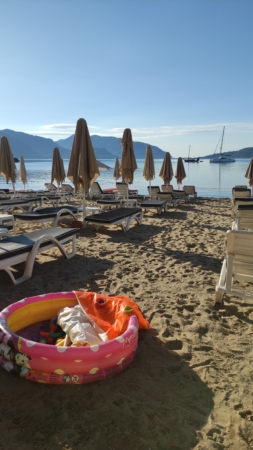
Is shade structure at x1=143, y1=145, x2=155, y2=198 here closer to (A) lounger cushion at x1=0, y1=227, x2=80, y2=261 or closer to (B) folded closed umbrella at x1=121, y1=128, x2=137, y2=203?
(B) folded closed umbrella at x1=121, y1=128, x2=137, y2=203

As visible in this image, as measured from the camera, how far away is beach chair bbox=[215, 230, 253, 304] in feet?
9.04

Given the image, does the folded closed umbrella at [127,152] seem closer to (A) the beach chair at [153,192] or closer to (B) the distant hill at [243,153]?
(A) the beach chair at [153,192]

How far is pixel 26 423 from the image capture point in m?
1.60

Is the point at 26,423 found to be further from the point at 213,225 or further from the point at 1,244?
the point at 213,225

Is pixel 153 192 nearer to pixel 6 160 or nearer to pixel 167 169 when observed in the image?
pixel 167 169

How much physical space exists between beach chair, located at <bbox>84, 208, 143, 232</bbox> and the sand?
8.35 ft

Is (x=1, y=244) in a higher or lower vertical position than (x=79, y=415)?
higher

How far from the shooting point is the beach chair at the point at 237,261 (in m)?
2.75

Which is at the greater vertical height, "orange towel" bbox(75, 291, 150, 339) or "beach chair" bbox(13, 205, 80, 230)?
"beach chair" bbox(13, 205, 80, 230)

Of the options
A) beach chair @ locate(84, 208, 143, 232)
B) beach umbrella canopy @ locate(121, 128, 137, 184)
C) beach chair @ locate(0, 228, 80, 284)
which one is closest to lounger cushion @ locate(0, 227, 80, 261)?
beach chair @ locate(0, 228, 80, 284)

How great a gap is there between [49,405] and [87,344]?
1.48ft

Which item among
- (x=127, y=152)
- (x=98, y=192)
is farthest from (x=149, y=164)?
(x=98, y=192)

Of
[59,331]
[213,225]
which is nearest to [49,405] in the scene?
[59,331]

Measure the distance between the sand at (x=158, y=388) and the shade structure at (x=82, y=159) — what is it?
337 cm
